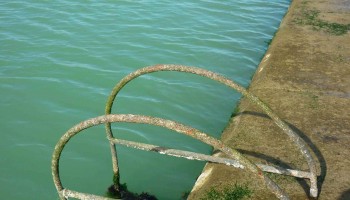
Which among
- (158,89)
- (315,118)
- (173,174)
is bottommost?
(173,174)

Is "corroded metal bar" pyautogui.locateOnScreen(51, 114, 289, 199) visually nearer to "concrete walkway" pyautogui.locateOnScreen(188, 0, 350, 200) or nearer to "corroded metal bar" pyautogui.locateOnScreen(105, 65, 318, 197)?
"corroded metal bar" pyautogui.locateOnScreen(105, 65, 318, 197)

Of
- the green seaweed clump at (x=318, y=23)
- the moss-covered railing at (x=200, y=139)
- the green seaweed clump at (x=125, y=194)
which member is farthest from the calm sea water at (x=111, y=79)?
the green seaweed clump at (x=318, y=23)

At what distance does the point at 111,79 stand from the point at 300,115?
10.9ft

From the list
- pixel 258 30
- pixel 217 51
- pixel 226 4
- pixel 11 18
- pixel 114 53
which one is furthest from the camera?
pixel 226 4

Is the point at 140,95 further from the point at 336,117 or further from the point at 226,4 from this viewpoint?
the point at 226,4

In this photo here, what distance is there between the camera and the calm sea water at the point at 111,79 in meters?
4.70

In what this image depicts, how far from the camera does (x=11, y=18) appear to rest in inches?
332

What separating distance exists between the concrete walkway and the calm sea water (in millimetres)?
795

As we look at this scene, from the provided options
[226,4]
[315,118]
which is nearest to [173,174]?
[315,118]

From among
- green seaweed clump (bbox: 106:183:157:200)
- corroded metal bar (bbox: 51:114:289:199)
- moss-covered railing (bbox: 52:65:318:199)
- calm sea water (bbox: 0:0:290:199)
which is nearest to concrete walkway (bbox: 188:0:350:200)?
moss-covered railing (bbox: 52:65:318:199)

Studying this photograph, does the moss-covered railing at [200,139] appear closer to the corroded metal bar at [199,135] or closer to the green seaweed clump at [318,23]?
the corroded metal bar at [199,135]

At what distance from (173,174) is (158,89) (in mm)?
2090

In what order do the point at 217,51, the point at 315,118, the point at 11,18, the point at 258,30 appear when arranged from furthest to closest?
the point at 258,30
the point at 11,18
the point at 217,51
the point at 315,118

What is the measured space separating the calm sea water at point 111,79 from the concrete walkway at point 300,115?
2.61 ft
